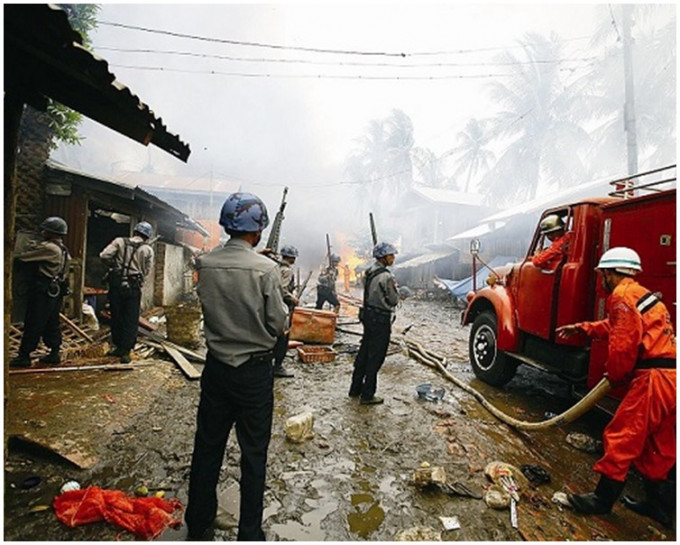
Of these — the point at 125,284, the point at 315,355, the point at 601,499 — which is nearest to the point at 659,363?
the point at 601,499

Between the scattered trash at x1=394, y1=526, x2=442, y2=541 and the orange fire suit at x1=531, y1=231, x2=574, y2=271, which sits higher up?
the orange fire suit at x1=531, y1=231, x2=574, y2=271

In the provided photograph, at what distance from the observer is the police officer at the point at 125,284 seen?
5.59 meters

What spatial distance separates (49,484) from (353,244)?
28.1m

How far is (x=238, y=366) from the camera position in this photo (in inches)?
88.2

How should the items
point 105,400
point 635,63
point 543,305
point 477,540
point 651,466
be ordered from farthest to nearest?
point 635,63 → point 543,305 → point 105,400 → point 651,466 → point 477,540

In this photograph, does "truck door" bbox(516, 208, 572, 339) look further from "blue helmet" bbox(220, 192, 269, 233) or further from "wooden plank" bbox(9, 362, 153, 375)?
"wooden plank" bbox(9, 362, 153, 375)

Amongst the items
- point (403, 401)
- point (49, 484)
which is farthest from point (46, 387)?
point (403, 401)

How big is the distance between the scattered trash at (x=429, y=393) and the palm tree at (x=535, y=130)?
27.1 m

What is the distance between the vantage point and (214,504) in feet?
7.83

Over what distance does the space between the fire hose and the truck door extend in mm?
1062

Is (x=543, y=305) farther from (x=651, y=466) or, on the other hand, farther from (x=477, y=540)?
(x=477, y=540)

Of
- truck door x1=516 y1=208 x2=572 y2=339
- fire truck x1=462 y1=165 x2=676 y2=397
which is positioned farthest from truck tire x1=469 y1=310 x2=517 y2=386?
truck door x1=516 y1=208 x2=572 y2=339

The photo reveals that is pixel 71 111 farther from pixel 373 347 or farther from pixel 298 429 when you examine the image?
pixel 298 429

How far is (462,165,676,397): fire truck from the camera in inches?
133
